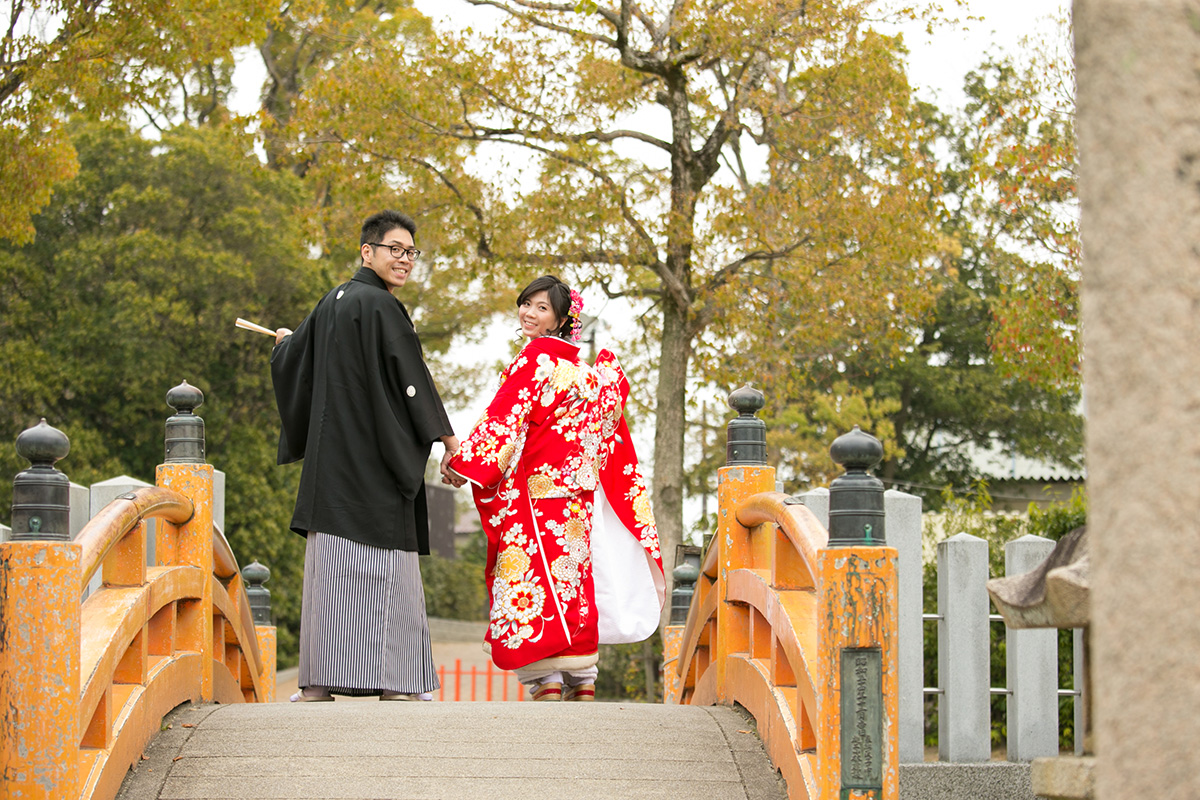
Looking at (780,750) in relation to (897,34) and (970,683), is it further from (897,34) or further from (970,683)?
(897,34)

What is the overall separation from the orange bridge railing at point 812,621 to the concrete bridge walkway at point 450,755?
0.79 feet

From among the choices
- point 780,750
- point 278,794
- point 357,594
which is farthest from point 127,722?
point 780,750

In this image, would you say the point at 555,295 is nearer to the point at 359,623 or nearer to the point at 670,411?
the point at 359,623

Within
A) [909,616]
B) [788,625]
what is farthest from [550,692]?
[788,625]

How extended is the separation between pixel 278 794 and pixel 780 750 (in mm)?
1440

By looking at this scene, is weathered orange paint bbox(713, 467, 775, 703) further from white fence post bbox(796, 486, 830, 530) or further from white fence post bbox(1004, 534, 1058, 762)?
white fence post bbox(1004, 534, 1058, 762)

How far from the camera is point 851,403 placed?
17.4m

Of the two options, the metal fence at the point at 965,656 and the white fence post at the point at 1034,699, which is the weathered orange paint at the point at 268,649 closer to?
the metal fence at the point at 965,656

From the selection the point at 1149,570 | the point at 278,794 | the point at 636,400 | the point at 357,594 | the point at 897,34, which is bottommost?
the point at 278,794

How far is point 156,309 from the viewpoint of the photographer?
16125mm

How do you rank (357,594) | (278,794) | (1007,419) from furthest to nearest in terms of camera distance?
1. (1007,419)
2. (357,594)
3. (278,794)

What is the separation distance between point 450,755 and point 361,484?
167 centimetres

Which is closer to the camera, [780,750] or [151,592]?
[780,750]

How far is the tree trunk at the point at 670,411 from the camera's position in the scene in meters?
13.1
